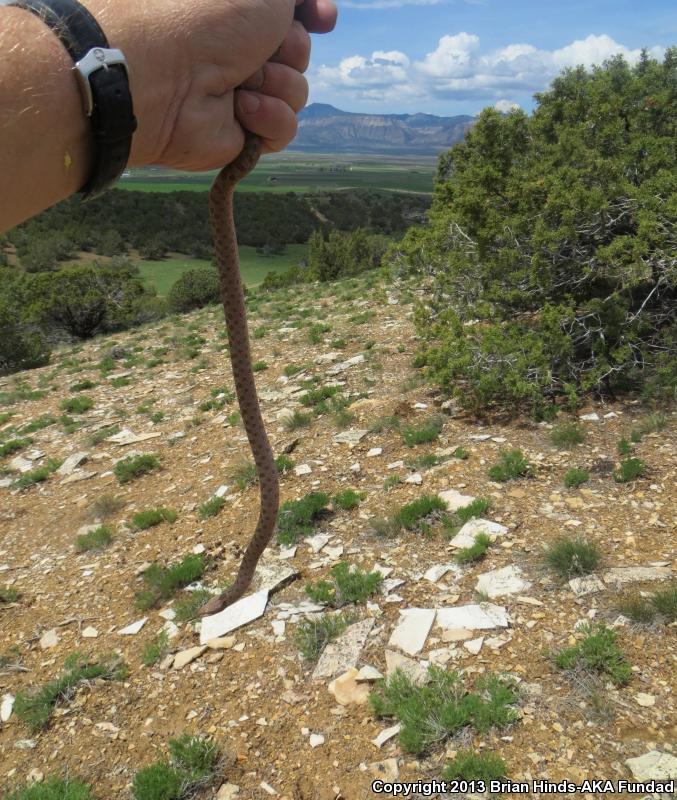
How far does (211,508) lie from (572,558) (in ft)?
11.2

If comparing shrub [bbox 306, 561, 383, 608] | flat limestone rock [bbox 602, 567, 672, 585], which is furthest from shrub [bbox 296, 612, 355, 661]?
flat limestone rock [bbox 602, 567, 672, 585]

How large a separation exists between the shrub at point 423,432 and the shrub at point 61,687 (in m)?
3.53

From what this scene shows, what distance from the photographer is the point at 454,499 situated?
17.7 ft

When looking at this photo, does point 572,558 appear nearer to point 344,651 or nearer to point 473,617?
point 473,617

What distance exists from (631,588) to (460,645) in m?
1.21

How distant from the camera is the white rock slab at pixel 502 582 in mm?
4250

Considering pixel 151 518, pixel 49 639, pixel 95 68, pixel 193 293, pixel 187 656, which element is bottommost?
pixel 193 293

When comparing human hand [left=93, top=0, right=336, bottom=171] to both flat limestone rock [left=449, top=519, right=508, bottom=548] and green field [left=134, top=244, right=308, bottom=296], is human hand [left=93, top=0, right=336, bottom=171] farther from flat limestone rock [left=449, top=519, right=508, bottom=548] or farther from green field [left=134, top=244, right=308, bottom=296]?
green field [left=134, top=244, right=308, bottom=296]

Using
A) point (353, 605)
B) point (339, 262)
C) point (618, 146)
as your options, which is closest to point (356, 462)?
point (353, 605)

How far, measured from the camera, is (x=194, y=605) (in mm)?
4754

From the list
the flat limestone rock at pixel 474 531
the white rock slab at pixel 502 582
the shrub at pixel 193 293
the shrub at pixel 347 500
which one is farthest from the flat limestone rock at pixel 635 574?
the shrub at pixel 193 293

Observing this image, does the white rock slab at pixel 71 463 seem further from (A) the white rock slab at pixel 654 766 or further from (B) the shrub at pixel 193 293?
(B) the shrub at pixel 193 293

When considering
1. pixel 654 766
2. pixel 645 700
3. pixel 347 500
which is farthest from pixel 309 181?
pixel 654 766

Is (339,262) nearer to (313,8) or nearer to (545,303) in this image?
(545,303)
